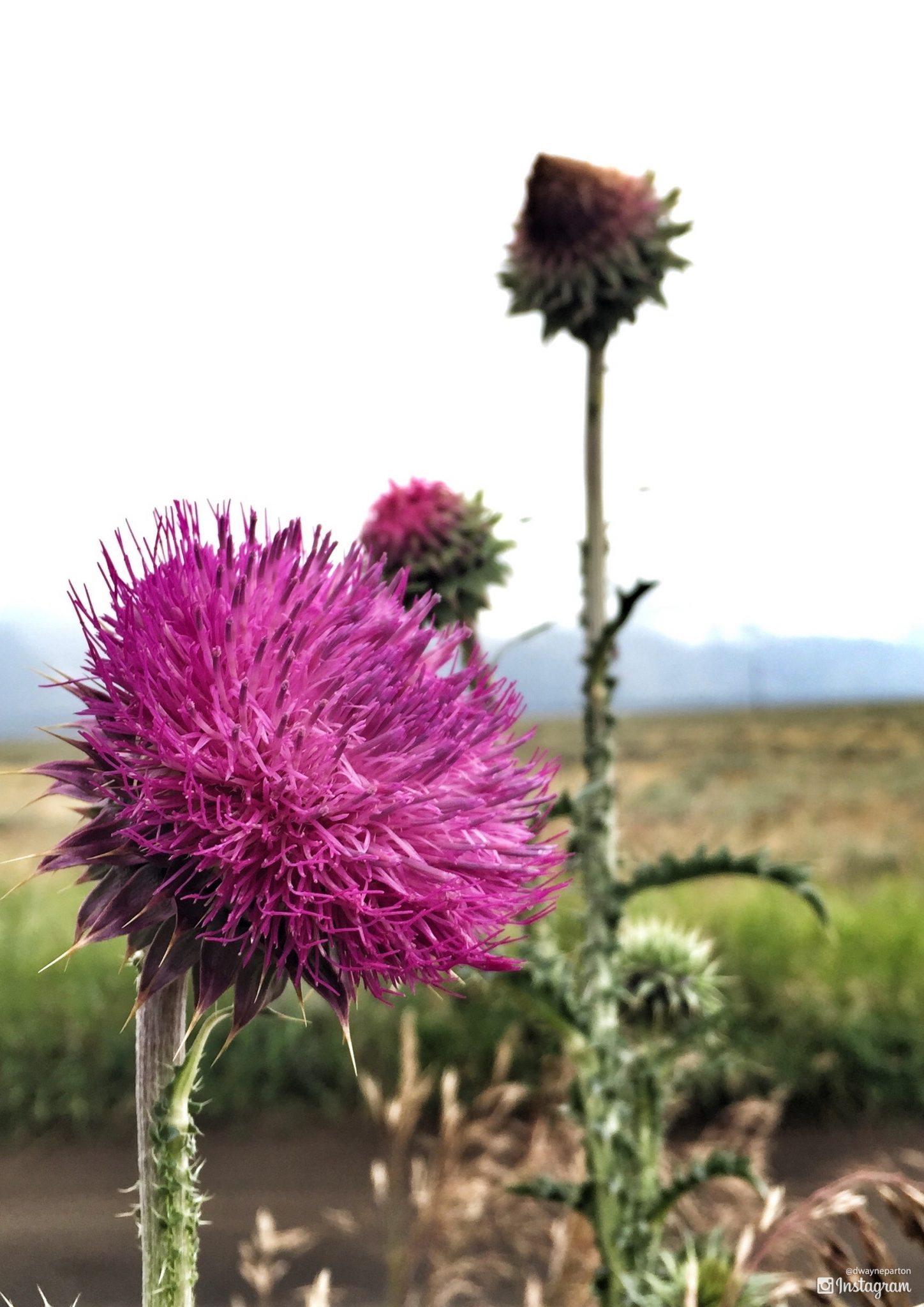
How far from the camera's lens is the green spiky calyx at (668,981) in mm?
3297

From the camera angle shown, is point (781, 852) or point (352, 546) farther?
point (781, 852)

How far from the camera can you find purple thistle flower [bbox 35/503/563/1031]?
4.49ft

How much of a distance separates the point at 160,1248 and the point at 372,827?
53cm

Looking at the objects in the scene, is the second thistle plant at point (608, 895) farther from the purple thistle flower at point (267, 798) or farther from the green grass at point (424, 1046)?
the green grass at point (424, 1046)

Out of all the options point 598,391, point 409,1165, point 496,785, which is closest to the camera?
point 496,785

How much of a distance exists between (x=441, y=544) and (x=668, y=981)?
1.38 m

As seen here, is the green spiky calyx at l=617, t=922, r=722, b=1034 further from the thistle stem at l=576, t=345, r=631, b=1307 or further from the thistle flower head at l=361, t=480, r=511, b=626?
the thistle flower head at l=361, t=480, r=511, b=626

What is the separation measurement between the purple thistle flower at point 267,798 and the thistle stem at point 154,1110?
5 cm

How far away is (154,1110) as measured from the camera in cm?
134

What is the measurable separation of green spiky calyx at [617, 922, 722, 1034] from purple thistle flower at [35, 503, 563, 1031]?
6.16 ft

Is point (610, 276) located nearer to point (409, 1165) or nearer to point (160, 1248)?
point (160, 1248)

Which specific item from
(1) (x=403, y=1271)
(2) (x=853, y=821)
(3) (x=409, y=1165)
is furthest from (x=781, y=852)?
(1) (x=403, y=1271)

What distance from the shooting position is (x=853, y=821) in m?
10.8

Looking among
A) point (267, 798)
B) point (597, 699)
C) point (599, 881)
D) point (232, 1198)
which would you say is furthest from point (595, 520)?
point (232, 1198)
